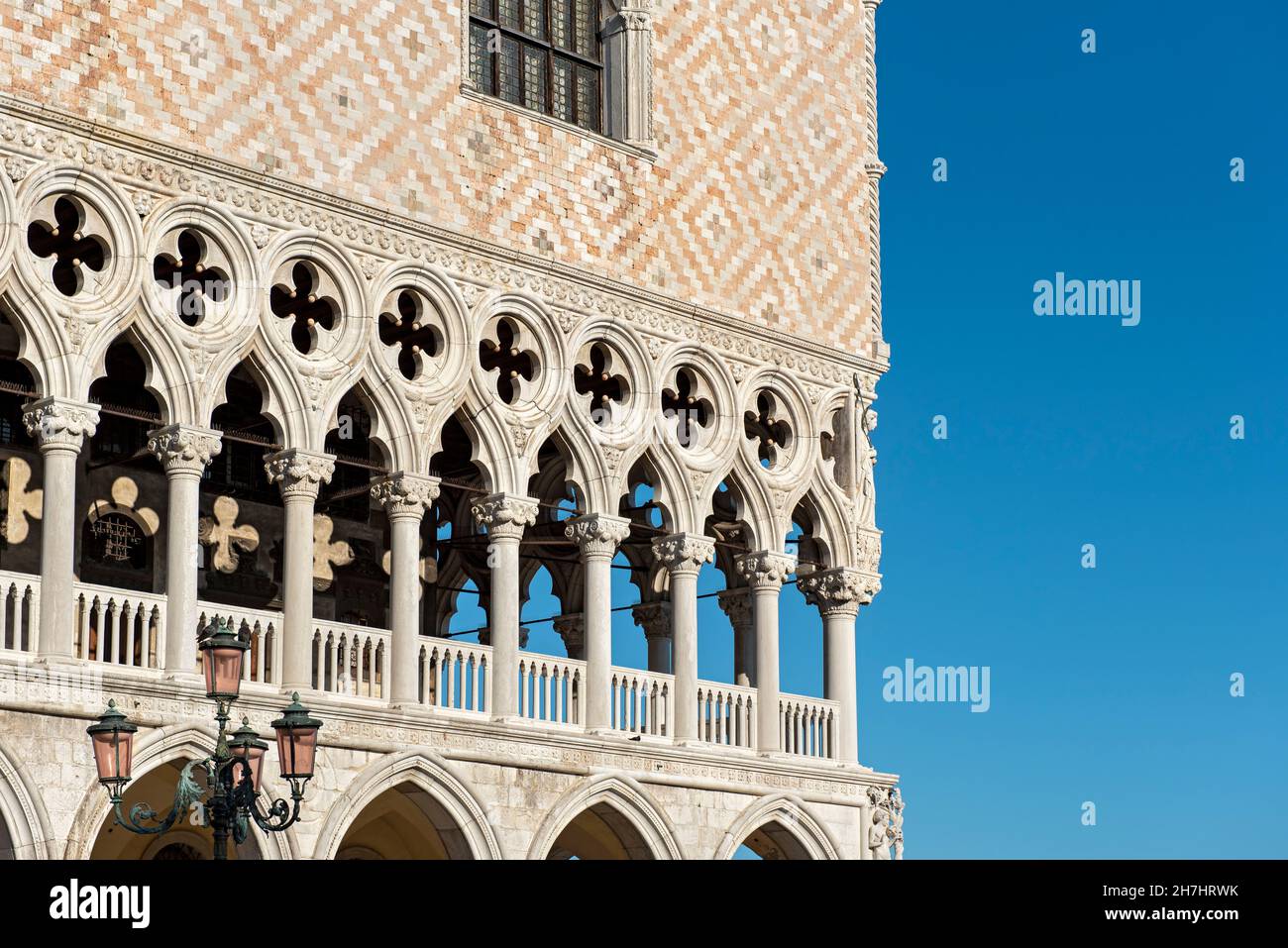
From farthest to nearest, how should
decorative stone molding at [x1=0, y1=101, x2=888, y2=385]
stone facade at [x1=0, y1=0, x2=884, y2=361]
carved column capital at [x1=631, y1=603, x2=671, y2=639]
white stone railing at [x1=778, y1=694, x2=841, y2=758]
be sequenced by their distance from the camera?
carved column capital at [x1=631, y1=603, x2=671, y2=639] → white stone railing at [x1=778, y1=694, x2=841, y2=758] → stone facade at [x1=0, y1=0, x2=884, y2=361] → decorative stone molding at [x1=0, y1=101, x2=888, y2=385]

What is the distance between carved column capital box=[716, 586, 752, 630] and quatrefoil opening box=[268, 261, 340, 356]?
5.52 meters

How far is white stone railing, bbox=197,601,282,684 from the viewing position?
58.4ft

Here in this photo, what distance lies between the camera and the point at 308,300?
60.6 ft

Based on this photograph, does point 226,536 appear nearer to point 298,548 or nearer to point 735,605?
point 298,548

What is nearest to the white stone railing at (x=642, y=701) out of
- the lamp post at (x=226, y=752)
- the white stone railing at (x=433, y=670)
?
the white stone railing at (x=433, y=670)

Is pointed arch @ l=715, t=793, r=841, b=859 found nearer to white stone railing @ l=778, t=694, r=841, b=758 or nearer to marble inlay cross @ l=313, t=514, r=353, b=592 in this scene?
white stone railing @ l=778, t=694, r=841, b=758

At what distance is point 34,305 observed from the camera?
54.9ft

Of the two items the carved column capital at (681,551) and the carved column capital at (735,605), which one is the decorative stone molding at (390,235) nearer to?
the carved column capital at (681,551)

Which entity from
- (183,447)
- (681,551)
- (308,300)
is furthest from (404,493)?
(681,551)

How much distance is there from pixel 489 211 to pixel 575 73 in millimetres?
2203

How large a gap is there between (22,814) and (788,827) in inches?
290

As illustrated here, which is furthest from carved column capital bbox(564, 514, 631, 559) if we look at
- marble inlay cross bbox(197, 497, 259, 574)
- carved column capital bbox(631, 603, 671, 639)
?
carved column capital bbox(631, 603, 671, 639)

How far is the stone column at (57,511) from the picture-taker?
16.5 m
